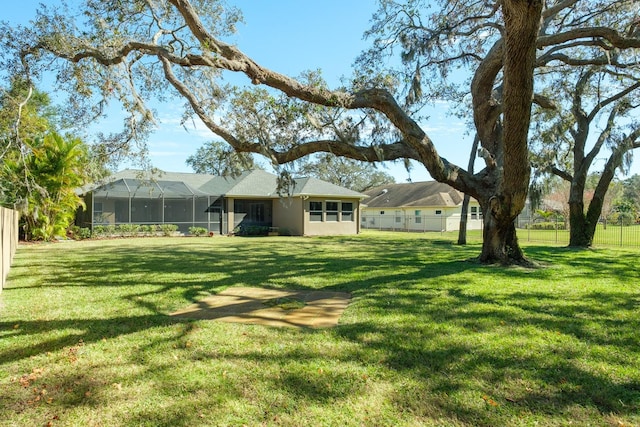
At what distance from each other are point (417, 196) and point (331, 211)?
13.5 m

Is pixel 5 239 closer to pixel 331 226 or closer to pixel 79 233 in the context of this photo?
pixel 79 233

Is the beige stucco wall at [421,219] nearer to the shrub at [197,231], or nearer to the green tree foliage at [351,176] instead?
the green tree foliage at [351,176]

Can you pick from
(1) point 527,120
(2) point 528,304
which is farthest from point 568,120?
(2) point 528,304

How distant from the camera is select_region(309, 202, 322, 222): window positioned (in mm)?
25297

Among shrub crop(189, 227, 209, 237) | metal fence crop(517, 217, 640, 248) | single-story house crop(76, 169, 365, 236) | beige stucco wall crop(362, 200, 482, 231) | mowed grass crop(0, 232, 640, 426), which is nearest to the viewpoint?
mowed grass crop(0, 232, 640, 426)

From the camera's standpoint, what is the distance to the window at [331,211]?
85.9 feet

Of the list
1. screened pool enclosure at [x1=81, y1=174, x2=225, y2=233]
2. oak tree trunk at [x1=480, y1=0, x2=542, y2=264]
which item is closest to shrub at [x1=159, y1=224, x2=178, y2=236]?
screened pool enclosure at [x1=81, y1=174, x2=225, y2=233]

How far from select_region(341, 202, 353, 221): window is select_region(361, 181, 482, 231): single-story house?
711cm

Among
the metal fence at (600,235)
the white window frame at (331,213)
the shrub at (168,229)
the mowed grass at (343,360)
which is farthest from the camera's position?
the white window frame at (331,213)

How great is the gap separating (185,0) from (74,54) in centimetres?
281

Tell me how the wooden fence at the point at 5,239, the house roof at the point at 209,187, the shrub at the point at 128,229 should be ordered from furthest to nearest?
the house roof at the point at 209,187
the shrub at the point at 128,229
the wooden fence at the point at 5,239

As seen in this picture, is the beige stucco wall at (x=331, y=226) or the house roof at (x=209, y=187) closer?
the house roof at (x=209, y=187)

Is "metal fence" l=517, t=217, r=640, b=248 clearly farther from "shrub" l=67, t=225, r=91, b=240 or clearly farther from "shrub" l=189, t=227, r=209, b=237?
"shrub" l=67, t=225, r=91, b=240

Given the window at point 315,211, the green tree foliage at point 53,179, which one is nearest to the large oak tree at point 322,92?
the green tree foliage at point 53,179
